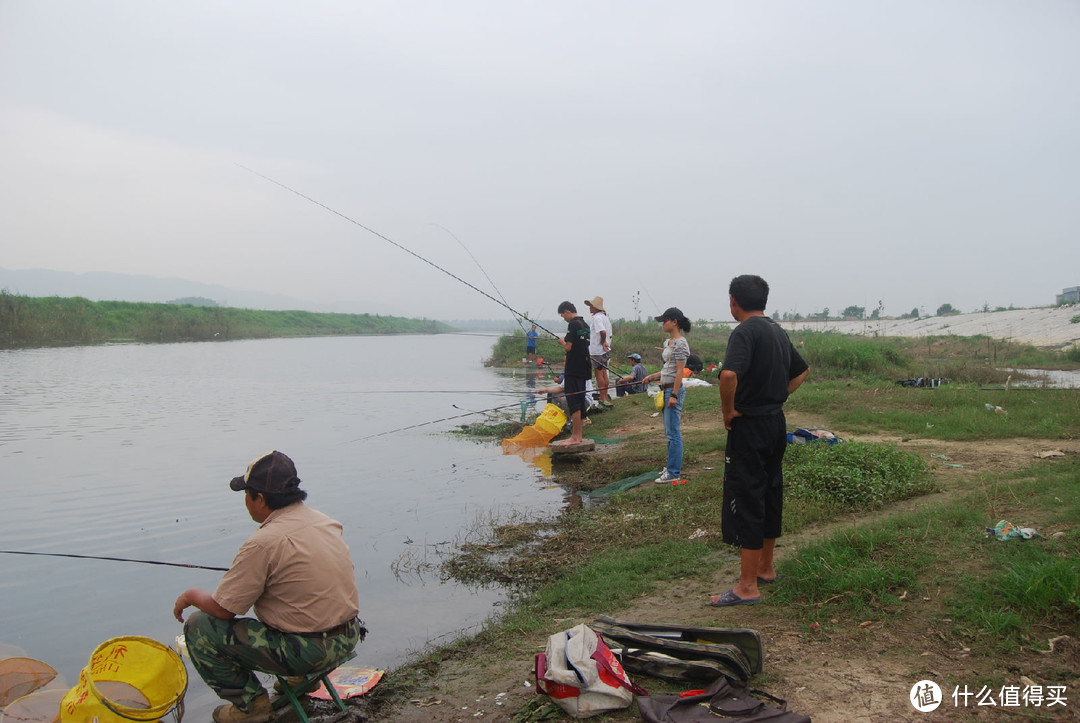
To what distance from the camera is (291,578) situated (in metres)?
3.18

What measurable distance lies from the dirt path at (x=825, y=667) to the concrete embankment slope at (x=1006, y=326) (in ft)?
68.0

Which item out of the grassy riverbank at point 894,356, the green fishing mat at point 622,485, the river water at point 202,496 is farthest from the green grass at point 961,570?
the grassy riverbank at point 894,356

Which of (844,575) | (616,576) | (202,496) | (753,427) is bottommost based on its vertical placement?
(202,496)

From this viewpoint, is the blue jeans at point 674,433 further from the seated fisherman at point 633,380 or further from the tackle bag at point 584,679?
the seated fisherman at point 633,380

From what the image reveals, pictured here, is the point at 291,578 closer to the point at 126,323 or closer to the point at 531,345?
the point at 531,345

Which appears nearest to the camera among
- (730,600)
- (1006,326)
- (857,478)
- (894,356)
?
(730,600)

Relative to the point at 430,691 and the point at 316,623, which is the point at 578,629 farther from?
the point at 316,623

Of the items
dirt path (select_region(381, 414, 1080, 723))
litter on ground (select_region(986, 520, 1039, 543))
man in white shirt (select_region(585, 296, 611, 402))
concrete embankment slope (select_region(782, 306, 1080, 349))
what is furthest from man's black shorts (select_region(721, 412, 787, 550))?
concrete embankment slope (select_region(782, 306, 1080, 349))

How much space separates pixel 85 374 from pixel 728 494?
22230 mm

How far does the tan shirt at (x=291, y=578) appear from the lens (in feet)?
10.2

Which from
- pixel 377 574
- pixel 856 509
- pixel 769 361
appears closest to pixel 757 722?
pixel 769 361

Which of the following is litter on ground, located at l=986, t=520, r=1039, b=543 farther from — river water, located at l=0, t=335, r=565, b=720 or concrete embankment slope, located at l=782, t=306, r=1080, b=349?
concrete embankment slope, located at l=782, t=306, r=1080, b=349

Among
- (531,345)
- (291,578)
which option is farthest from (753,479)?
(531,345)

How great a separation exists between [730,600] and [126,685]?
3.03 meters
